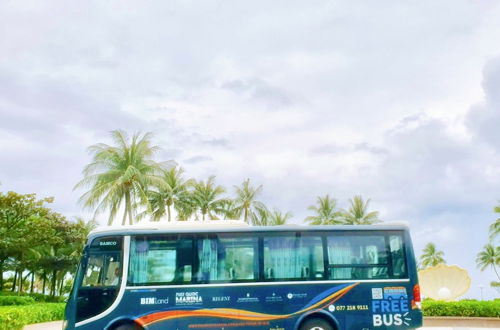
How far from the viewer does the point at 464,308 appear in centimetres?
2128

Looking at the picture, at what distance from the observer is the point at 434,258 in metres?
81.8

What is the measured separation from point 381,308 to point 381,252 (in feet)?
4.39

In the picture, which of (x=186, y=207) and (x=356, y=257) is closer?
(x=356, y=257)

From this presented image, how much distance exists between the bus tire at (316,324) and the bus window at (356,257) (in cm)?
107

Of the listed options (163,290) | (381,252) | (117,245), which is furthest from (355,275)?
(117,245)

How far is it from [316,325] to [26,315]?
14.8 meters

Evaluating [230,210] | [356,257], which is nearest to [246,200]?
[230,210]

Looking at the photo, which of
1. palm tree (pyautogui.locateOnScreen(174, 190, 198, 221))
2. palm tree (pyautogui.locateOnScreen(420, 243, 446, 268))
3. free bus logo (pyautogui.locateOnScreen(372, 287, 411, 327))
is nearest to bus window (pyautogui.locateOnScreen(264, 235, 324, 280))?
free bus logo (pyautogui.locateOnScreen(372, 287, 411, 327))

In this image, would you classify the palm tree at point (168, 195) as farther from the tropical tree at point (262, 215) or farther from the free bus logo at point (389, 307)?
the free bus logo at point (389, 307)

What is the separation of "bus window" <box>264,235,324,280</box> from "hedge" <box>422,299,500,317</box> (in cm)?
1206

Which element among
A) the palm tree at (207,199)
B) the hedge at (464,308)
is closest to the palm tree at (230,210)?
the palm tree at (207,199)

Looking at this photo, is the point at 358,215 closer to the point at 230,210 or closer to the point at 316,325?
Answer: the point at 230,210

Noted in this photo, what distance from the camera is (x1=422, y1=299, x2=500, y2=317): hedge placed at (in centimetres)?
2116

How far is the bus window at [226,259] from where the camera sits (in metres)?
11.7
